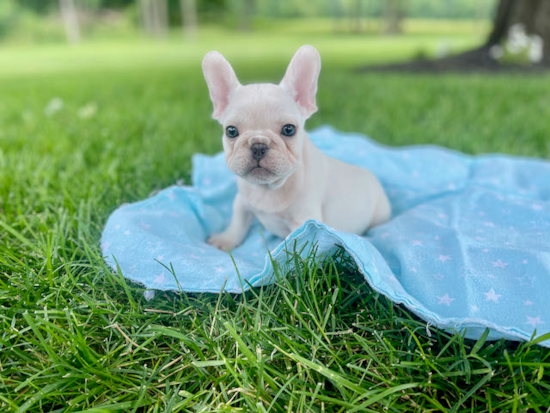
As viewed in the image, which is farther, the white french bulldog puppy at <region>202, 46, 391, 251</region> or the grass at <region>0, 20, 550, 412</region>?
the white french bulldog puppy at <region>202, 46, 391, 251</region>

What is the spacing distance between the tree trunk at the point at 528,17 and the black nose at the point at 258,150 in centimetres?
797

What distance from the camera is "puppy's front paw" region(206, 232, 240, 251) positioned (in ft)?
7.14

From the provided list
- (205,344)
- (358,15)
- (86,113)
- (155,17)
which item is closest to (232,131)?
(205,344)

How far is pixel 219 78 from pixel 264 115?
0.28m

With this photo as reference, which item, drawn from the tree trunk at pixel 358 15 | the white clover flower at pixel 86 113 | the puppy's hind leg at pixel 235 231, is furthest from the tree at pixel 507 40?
the tree trunk at pixel 358 15

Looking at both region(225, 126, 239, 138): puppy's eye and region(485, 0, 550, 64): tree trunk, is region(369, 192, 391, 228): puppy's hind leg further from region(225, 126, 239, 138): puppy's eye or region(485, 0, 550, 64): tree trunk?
region(485, 0, 550, 64): tree trunk

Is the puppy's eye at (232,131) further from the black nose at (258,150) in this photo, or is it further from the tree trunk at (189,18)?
the tree trunk at (189,18)

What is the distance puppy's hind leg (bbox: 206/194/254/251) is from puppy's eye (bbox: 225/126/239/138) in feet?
1.60

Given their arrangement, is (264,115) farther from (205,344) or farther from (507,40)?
(507,40)

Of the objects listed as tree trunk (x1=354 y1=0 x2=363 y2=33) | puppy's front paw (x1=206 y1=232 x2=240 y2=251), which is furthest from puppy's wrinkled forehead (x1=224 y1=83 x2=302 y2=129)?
tree trunk (x1=354 y1=0 x2=363 y2=33)

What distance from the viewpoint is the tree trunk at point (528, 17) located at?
24.5 feet

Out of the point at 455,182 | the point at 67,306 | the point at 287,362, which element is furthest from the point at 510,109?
the point at 67,306

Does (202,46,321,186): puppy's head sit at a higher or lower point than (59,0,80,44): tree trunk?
higher

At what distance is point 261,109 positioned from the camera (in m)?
1.67
